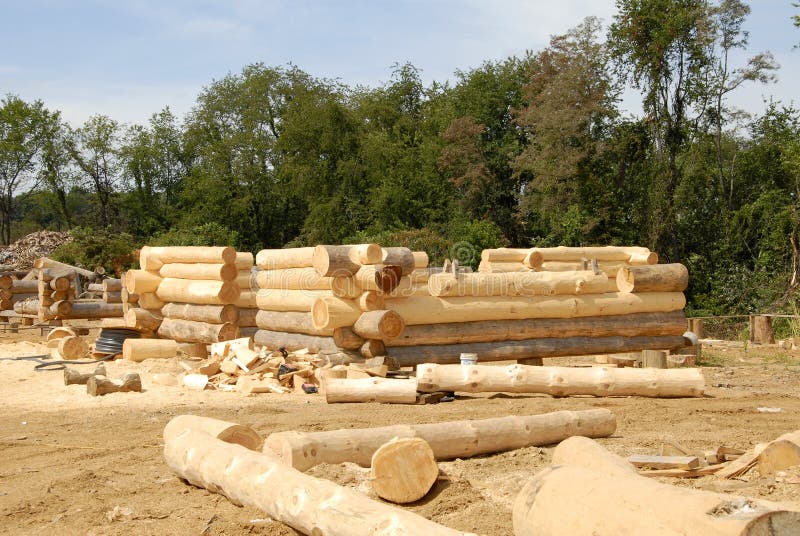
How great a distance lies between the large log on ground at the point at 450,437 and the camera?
5758 millimetres

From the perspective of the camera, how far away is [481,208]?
3378 cm

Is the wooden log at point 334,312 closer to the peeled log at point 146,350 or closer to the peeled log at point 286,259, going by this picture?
the peeled log at point 286,259

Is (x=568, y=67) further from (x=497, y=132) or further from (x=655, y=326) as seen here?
(x=655, y=326)

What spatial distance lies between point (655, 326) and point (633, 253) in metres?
8.34

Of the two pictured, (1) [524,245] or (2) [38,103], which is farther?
(2) [38,103]

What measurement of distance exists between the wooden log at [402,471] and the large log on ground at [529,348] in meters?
6.02

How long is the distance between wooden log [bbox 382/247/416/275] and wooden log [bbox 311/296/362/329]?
0.76 meters

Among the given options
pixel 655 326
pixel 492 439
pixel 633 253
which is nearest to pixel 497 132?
pixel 633 253

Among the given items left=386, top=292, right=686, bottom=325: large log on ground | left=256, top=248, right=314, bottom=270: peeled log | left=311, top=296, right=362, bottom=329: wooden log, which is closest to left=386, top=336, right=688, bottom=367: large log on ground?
left=386, top=292, right=686, bottom=325: large log on ground

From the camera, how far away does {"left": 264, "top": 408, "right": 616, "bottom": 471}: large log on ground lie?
5.76m

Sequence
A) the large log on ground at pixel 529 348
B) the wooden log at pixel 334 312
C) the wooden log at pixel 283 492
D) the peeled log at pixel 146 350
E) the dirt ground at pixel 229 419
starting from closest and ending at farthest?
the wooden log at pixel 283 492 → the dirt ground at pixel 229 419 → the wooden log at pixel 334 312 → the large log on ground at pixel 529 348 → the peeled log at pixel 146 350

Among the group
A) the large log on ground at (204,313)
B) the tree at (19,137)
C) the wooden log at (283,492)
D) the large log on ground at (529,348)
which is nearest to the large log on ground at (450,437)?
the wooden log at (283,492)

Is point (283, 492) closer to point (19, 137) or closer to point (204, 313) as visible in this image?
point (204, 313)

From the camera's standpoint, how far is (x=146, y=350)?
45.4 ft
